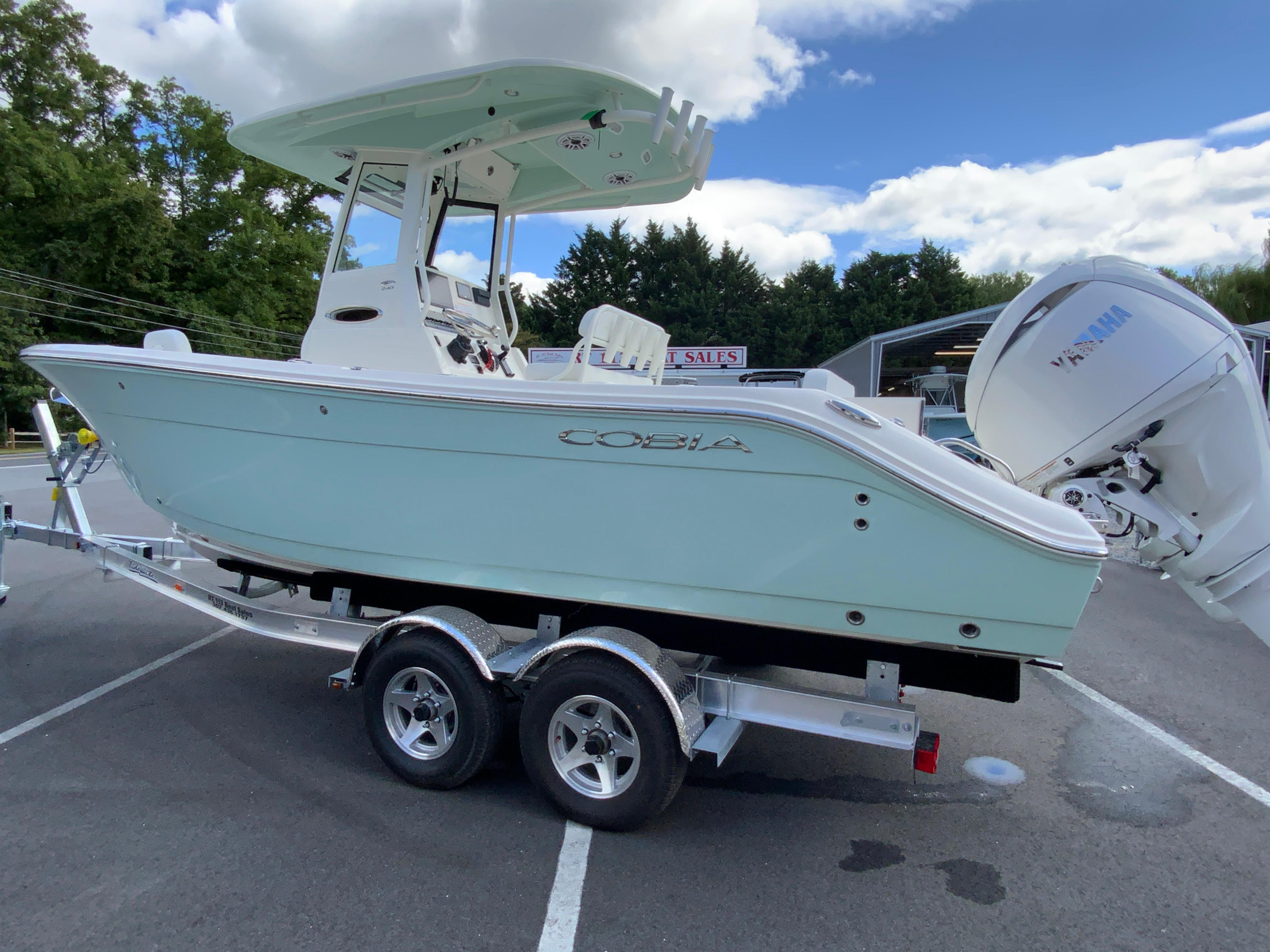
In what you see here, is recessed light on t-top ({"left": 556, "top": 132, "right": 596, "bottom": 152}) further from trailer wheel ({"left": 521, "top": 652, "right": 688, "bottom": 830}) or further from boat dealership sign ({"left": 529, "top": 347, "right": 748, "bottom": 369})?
boat dealership sign ({"left": 529, "top": 347, "right": 748, "bottom": 369})

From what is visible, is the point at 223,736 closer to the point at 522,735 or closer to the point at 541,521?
the point at 522,735

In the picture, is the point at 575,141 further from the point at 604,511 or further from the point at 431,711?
the point at 431,711

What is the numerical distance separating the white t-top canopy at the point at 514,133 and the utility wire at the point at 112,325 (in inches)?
1254

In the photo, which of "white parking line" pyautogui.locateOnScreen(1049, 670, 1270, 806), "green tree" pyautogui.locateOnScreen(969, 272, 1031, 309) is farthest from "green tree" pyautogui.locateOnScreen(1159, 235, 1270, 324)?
"white parking line" pyautogui.locateOnScreen(1049, 670, 1270, 806)

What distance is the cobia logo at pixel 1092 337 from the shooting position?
3350 mm

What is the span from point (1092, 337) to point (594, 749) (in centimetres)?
285

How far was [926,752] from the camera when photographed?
2.87m

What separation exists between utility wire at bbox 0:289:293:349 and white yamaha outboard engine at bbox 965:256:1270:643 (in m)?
35.7

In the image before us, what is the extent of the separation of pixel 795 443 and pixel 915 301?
4552 cm

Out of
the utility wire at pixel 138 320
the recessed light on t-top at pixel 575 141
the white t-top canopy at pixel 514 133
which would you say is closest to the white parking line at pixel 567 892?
the white t-top canopy at pixel 514 133

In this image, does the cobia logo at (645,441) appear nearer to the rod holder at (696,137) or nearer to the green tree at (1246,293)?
the rod holder at (696,137)

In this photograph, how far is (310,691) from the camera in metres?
4.48

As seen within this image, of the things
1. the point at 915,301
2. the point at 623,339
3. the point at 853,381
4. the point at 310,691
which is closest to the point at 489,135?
the point at 623,339

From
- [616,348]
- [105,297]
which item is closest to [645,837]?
[616,348]
